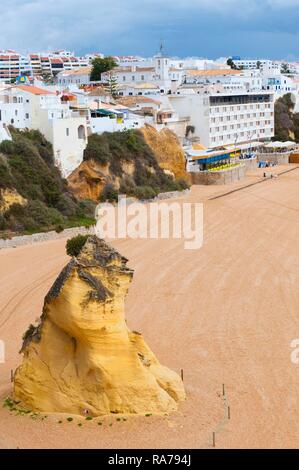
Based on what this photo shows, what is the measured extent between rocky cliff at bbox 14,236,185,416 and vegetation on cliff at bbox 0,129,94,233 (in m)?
17.7

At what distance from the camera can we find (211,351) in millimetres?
Result: 18219

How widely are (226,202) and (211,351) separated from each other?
24128mm

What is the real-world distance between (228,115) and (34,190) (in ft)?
98.1

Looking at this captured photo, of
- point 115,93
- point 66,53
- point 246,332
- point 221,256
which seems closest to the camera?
point 246,332

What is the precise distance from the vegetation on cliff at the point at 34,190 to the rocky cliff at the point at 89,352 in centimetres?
1766

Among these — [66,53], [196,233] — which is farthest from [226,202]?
[66,53]

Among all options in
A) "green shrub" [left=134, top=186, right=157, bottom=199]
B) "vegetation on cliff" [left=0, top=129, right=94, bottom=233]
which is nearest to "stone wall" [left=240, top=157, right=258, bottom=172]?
"green shrub" [left=134, top=186, right=157, bottom=199]

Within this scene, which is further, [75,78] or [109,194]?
[75,78]

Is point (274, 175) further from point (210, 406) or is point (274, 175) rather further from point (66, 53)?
point (66, 53)

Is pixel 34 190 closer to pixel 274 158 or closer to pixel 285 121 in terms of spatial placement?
pixel 274 158

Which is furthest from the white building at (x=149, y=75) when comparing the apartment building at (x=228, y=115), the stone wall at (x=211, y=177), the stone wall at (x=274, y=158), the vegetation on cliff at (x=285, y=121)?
the stone wall at (x=211, y=177)

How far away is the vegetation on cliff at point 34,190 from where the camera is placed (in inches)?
1276

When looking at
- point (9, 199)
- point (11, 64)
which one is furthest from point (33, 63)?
point (9, 199)

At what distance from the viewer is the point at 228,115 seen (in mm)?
61344
